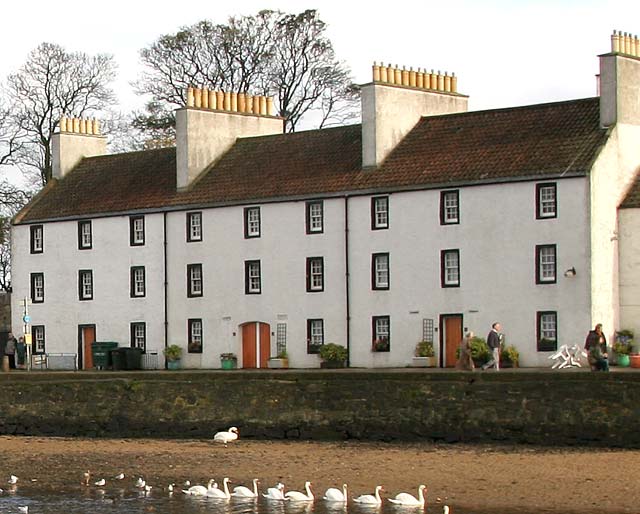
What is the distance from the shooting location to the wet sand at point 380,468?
120 feet

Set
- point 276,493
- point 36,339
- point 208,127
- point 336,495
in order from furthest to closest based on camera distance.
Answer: point 36,339, point 208,127, point 276,493, point 336,495

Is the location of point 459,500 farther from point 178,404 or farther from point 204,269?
point 204,269

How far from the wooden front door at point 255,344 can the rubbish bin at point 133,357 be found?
4.84m

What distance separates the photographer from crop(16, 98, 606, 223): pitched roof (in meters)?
58.3

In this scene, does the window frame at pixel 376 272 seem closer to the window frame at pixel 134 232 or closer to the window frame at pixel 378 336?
the window frame at pixel 378 336

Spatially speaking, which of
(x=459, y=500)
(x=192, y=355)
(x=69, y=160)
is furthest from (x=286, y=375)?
(x=69, y=160)

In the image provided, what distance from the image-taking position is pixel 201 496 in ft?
124

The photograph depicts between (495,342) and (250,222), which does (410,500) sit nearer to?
(495,342)

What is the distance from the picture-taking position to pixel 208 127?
229 feet

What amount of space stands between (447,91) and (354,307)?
10.2 meters

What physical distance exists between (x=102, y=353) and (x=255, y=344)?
22.8 feet

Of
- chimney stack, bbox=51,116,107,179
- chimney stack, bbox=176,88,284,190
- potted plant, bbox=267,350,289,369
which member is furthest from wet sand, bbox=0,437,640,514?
chimney stack, bbox=51,116,107,179

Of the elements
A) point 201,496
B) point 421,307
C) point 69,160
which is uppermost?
point 69,160

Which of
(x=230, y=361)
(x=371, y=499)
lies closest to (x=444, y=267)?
(x=230, y=361)
